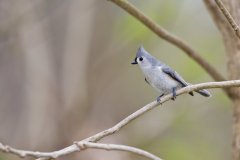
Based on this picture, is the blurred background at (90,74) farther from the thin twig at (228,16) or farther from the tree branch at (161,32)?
the thin twig at (228,16)

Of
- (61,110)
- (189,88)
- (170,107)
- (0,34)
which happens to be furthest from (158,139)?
(189,88)

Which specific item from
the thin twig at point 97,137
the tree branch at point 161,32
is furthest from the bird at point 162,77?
the thin twig at point 97,137

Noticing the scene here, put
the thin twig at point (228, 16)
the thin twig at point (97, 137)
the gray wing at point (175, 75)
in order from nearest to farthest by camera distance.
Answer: the thin twig at point (97, 137) < the thin twig at point (228, 16) < the gray wing at point (175, 75)

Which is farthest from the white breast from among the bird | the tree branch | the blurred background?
the blurred background

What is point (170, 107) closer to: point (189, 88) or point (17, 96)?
point (17, 96)

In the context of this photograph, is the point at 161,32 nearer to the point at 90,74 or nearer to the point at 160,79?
the point at 160,79

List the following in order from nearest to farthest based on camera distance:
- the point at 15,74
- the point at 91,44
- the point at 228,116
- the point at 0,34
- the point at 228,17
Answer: the point at 228,17 → the point at 0,34 → the point at 91,44 → the point at 15,74 → the point at 228,116

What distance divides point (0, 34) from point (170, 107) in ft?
3.96

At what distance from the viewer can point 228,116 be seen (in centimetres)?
477

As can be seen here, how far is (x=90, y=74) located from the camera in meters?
3.96

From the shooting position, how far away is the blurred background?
3.78 m

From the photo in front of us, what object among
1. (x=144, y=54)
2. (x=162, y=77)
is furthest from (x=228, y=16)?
(x=162, y=77)

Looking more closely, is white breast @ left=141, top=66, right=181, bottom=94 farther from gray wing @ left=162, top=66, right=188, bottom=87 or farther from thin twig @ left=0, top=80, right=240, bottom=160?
thin twig @ left=0, top=80, right=240, bottom=160

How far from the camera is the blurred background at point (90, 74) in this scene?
3.78 metres
